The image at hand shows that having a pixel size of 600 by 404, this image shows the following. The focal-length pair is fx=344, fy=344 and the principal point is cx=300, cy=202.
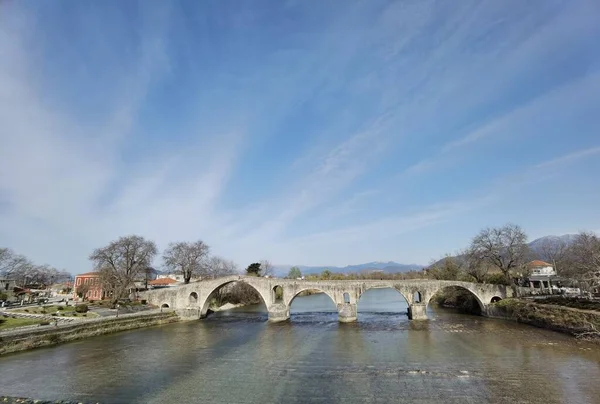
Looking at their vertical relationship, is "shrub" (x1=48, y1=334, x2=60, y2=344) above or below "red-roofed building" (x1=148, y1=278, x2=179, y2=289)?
below

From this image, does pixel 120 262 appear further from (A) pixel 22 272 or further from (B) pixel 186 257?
(A) pixel 22 272

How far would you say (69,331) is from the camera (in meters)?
34.8

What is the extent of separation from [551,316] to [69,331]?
4998 centimetres

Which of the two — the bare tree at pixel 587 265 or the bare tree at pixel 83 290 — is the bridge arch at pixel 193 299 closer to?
the bare tree at pixel 83 290

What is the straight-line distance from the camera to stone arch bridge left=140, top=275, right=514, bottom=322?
4916 cm

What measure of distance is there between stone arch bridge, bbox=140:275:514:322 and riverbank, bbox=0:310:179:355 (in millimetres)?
6386

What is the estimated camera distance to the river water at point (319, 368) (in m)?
18.2

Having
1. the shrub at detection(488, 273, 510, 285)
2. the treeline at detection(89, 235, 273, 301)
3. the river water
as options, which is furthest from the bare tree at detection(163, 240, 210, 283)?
the shrub at detection(488, 273, 510, 285)

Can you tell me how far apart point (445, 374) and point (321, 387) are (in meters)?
8.04

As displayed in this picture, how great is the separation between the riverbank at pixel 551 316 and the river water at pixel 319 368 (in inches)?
65.2

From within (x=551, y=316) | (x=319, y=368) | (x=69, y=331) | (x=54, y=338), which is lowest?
(x=319, y=368)

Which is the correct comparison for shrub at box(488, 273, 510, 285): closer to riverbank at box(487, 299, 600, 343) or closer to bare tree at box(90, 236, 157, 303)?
riverbank at box(487, 299, 600, 343)

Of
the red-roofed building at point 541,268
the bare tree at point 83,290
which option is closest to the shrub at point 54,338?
the bare tree at point 83,290

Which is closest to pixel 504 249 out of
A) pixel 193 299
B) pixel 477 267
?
pixel 477 267
